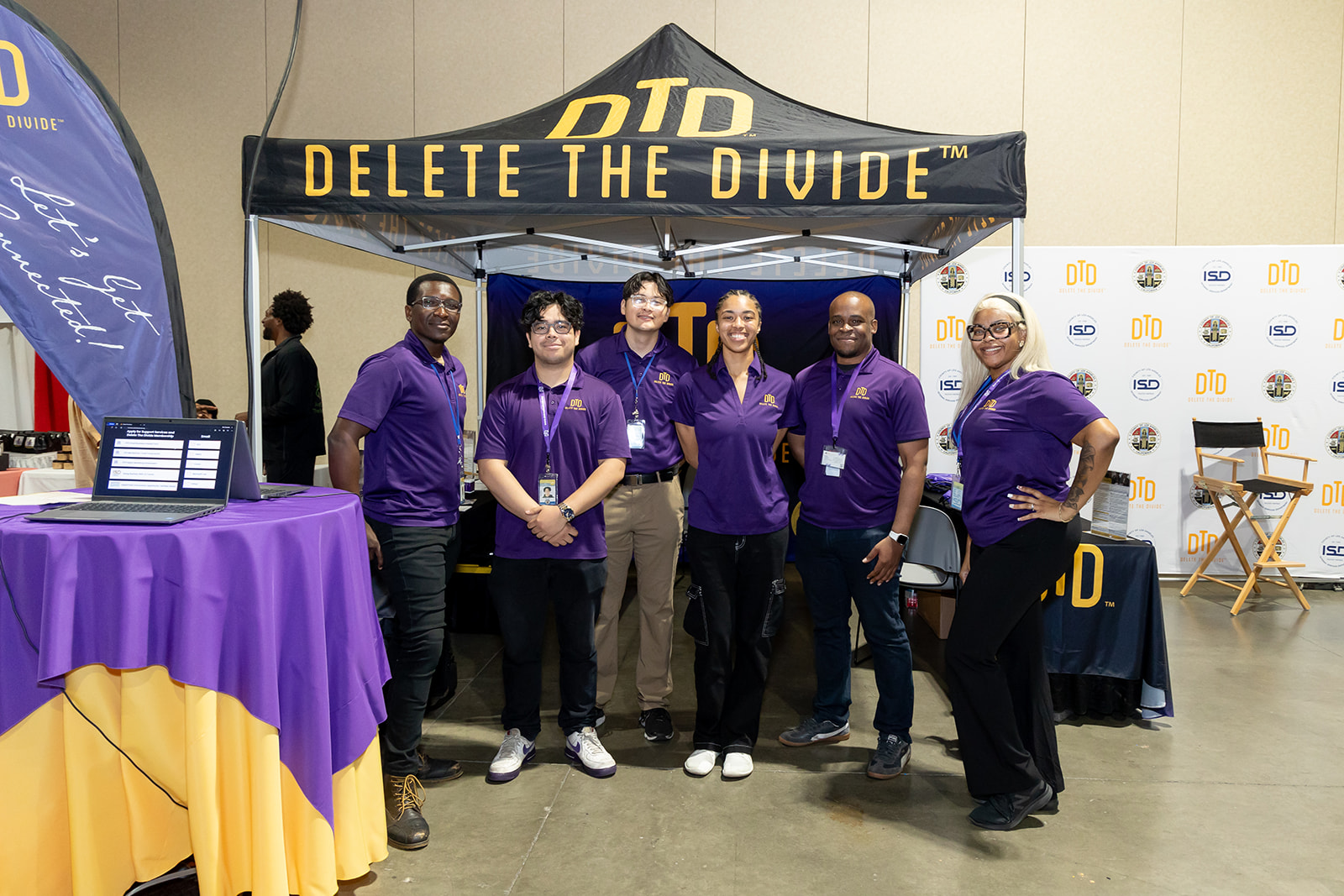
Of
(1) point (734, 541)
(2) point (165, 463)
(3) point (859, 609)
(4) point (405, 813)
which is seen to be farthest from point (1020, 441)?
(2) point (165, 463)

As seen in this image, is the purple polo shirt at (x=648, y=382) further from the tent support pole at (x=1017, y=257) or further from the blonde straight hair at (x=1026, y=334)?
the tent support pole at (x=1017, y=257)

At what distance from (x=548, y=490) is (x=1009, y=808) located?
5.35 feet

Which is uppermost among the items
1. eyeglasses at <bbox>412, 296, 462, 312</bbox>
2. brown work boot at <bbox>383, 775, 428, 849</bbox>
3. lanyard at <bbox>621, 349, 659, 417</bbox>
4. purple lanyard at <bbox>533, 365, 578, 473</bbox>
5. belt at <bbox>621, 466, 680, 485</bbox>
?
eyeglasses at <bbox>412, 296, 462, 312</bbox>

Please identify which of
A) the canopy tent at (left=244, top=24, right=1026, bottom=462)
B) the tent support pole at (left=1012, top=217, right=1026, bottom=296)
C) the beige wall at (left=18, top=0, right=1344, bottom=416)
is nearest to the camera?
the canopy tent at (left=244, top=24, right=1026, bottom=462)

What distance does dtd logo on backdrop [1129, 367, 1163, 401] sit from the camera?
554cm

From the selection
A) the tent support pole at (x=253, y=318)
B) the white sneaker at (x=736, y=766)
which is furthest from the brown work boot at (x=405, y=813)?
the tent support pole at (x=253, y=318)

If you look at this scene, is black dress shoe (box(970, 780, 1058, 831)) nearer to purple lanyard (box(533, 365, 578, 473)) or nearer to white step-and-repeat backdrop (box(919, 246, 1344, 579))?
purple lanyard (box(533, 365, 578, 473))

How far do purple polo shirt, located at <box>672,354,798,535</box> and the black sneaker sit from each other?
2.56 ft

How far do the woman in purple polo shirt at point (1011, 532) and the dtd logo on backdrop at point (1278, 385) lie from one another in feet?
14.4

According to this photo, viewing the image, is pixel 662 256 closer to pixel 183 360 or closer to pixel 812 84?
pixel 183 360

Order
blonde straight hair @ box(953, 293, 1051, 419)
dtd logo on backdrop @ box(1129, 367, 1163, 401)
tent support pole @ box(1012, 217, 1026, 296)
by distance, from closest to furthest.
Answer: blonde straight hair @ box(953, 293, 1051, 419) → tent support pole @ box(1012, 217, 1026, 296) → dtd logo on backdrop @ box(1129, 367, 1163, 401)

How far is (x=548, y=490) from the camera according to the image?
2.40 metres

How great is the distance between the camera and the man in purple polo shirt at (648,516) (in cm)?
288

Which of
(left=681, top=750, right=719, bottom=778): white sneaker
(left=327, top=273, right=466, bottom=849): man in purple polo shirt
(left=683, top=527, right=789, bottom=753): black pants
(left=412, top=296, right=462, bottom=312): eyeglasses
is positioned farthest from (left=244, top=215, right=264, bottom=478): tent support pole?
(left=681, top=750, right=719, bottom=778): white sneaker
